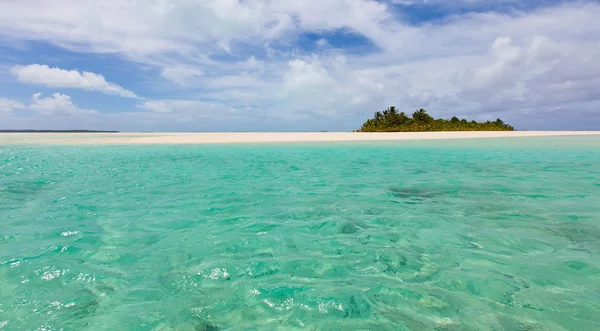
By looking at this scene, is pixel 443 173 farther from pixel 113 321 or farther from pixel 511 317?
pixel 113 321

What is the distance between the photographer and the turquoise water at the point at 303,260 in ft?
12.2

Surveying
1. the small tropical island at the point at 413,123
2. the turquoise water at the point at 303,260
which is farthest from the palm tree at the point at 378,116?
the turquoise water at the point at 303,260

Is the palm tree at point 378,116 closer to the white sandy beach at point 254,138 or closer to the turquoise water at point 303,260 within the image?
the white sandy beach at point 254,138

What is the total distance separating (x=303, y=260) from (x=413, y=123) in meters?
73.6

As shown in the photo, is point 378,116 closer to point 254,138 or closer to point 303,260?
point 254,138

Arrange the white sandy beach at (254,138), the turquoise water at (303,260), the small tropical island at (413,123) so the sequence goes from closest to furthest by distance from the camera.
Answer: the turquoise water at (303,260) < the white sandy beach at (254,138) < the small tropical island at (413,123)

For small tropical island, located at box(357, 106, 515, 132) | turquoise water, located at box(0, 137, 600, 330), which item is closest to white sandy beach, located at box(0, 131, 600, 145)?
small tropical island, located at box(357, 106, 515, 132)

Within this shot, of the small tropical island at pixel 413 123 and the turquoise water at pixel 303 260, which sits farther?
the small tropical island at pixel 413 123

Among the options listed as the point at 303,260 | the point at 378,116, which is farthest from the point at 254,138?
the point at 303,260

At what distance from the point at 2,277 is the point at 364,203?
7.46m

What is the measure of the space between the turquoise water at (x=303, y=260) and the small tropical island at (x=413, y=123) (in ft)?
210

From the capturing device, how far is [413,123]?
73.6 meters

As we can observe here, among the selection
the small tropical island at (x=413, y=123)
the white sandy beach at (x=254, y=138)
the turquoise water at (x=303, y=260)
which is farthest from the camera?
the small tropical island at (x=413, y=123)

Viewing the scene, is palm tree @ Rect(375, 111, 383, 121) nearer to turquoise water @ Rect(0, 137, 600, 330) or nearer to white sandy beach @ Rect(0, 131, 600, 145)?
white sandy beach @ Rect(0, 131, 600, 145)
